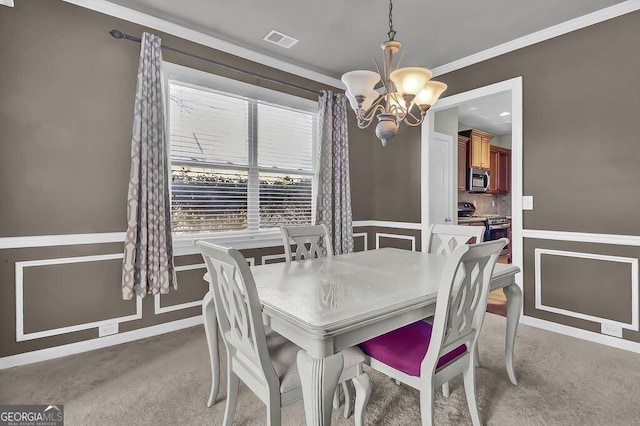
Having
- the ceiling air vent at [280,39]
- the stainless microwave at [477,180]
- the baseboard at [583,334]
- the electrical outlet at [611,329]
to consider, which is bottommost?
the baseboard at [583,334]

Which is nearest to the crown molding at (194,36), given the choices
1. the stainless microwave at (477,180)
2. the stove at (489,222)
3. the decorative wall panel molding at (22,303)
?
the decorative wall panel molding at (22,303)

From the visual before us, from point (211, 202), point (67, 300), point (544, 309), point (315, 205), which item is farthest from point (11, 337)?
point (544, 309)

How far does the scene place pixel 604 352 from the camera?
247cm

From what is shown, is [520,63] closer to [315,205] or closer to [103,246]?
[315,205]

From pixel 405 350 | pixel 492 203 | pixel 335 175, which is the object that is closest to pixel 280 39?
pixel 335 175

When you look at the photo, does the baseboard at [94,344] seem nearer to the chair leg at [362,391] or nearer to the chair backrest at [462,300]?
the chair leg at [362,391]

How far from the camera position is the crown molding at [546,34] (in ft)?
8.23

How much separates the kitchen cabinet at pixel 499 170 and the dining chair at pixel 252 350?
6137 mm

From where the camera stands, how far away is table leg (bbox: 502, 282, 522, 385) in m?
1.97

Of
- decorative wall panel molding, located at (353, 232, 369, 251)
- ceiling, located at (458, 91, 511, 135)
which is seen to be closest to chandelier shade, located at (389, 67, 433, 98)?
decorative wall panel molding, located at (353, 232, 369, 251)

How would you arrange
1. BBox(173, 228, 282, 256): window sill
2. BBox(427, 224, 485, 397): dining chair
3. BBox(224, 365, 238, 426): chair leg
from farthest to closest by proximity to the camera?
1. BBox(173, 228, 282, 256): window sill
2. BBox(427, 224, 485, 397): dining chair
3. BBox(224, 365, 238, 426): chair leg

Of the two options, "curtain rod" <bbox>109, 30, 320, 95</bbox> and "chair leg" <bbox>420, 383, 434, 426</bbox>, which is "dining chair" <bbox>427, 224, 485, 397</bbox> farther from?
"curtain rod" <bbox>109, 30, 320, 95</bbox>

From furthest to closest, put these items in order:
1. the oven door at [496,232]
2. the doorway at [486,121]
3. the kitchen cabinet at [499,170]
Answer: the kitchen cabinet at [499,170], the oven door at [496,232], the doorway at [486,121]

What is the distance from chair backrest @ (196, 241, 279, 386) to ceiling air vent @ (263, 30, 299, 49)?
7.76ft
